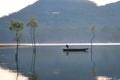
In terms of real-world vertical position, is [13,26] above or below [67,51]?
above

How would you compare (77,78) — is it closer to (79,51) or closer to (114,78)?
(114,78)

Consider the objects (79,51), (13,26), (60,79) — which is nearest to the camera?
(60,79)

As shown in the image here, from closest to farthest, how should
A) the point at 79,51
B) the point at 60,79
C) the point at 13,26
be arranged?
the point at 60,79 < the point at 13,26 < the point at 79,51

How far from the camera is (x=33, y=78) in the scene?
220 feet

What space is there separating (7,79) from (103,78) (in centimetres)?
1729

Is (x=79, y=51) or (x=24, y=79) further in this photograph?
(x=79, y=51)

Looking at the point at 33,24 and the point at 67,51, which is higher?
the point at 33,24

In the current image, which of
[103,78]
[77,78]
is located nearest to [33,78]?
[77,78]

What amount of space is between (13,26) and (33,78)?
334 ft

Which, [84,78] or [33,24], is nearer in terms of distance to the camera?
[84,78]

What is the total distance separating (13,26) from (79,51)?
34.6m

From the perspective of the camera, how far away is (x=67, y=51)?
17512cm

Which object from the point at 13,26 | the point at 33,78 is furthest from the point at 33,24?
the point at 33,78

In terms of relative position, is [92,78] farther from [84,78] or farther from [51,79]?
[51,79]
